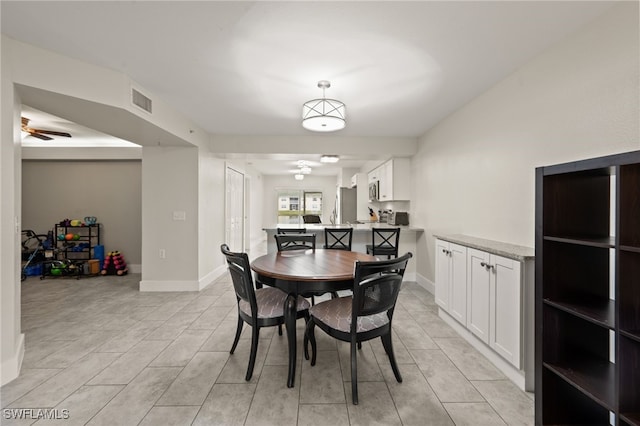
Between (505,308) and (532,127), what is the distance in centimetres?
148

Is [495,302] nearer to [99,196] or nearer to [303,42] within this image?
[303,42]

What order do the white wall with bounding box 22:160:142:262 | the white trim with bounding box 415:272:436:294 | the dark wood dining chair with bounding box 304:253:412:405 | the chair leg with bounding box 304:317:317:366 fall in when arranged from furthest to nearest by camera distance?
the white wall with bounding box 22:160:142:262 < the white trim with bounding box 415:272:436:294 < the chair leg with bounding box 304:317:317:366 < the dark wood dining chair with bounding box 304:253:412:405

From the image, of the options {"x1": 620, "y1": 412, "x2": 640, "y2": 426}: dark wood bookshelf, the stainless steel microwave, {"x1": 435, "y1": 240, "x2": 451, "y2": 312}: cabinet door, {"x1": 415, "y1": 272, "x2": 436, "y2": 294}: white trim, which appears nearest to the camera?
{"x1": 620, "y1": 412, "x2": 640, "y2": 426}: dark wood bookshelf

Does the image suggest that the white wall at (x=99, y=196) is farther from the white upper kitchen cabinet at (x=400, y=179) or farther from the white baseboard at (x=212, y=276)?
the white upper kitchen cabinet at (x=400, y=179)

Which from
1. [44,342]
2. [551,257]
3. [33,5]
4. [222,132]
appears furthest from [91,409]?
[222,132]

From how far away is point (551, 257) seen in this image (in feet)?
4.58

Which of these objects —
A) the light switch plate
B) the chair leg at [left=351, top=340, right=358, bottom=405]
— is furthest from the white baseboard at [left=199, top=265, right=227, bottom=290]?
the chair leg at [left=351, top=340, right=358, bottom=405]

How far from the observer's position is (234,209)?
624 centimetres

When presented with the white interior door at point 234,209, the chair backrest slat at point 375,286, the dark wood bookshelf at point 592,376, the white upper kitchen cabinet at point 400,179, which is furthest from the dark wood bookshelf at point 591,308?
the white interior door at point 234,209

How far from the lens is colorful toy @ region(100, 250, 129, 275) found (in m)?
5.17

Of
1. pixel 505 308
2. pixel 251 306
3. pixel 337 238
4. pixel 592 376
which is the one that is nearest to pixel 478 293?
pixel 505 308

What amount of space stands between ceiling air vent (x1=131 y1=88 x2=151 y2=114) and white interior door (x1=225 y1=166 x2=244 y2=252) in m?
2.61

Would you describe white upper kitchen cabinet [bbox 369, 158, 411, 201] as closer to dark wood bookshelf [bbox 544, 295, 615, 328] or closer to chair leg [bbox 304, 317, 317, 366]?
chair leg [bbox 304, 317, 317, 366]

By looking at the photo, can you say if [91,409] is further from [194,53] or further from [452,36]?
[452,36]
